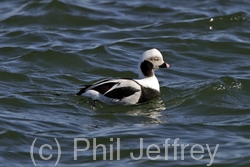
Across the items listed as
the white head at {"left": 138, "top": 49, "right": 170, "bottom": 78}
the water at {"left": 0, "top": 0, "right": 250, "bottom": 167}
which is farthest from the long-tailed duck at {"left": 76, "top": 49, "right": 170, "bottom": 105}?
the water at {"left": 0, "top": 0, "right": 250, "bottom": 167}

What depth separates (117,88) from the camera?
11625mm

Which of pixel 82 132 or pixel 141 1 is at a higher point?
pixel 141 1

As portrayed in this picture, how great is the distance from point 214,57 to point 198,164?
6.20 m

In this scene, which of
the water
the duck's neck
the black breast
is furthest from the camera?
the duck's neck

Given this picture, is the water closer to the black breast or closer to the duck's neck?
the black breast

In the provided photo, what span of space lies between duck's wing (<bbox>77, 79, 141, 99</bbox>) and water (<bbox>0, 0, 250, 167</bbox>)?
242 mm

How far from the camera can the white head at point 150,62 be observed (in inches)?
473

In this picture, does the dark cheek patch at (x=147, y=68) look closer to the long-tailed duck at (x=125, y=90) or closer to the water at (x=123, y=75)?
the long-tailed duck at (x=125, y=90)

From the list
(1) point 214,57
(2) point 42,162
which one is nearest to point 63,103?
(2) point 42,162

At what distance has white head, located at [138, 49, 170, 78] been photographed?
1202 cm

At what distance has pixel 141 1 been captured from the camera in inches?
768

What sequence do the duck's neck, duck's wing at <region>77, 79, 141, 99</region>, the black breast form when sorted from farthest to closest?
the duck's neck < the black breast < duck's wing at <region>77, 79, 141, 99</region>

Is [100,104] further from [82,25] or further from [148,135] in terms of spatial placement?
[82,25]

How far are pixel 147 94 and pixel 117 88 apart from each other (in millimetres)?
560
